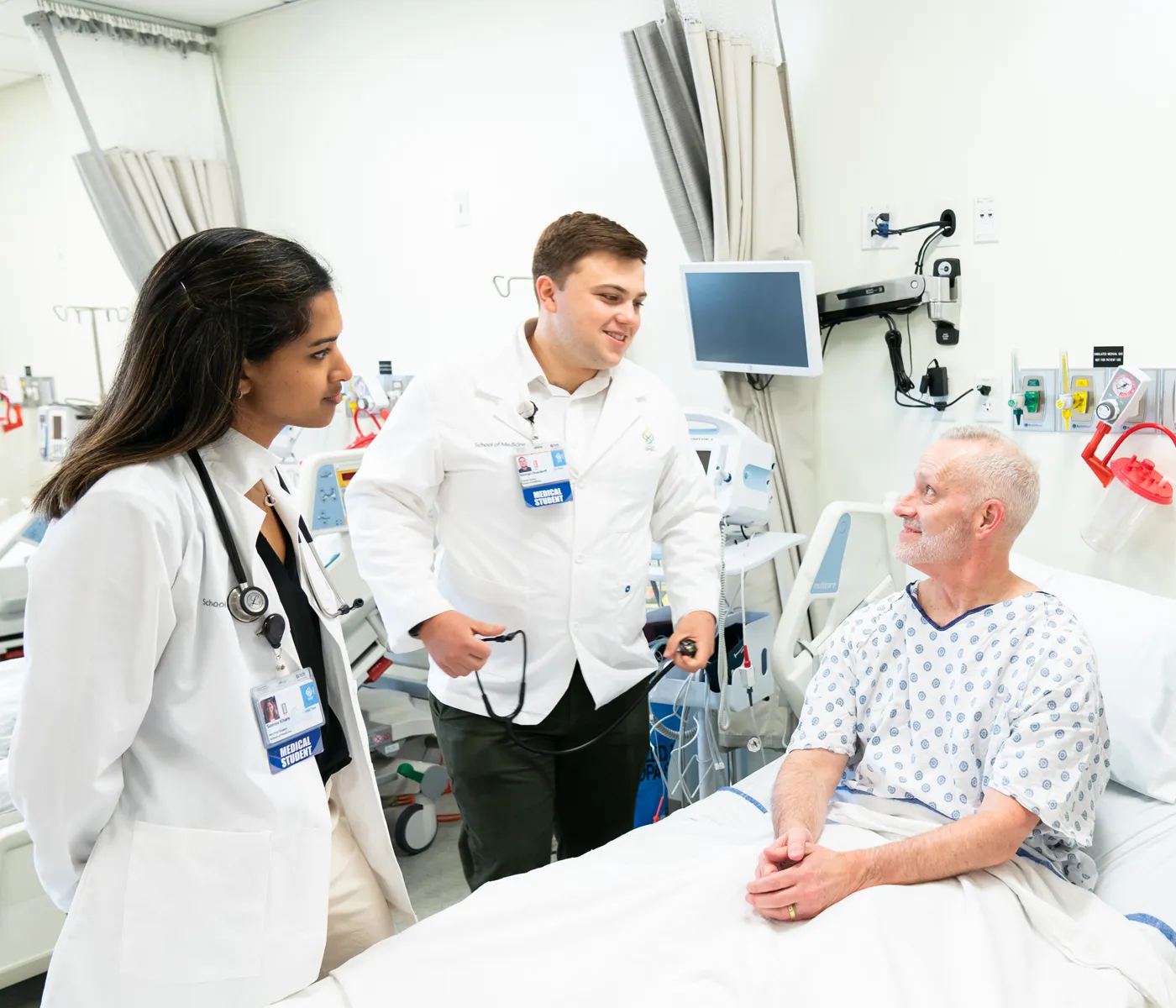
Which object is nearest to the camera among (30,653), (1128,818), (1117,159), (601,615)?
(30,653)

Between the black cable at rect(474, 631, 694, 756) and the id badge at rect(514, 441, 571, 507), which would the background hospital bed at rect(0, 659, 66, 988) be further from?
the id badge at rect(514, 441, 571, 507)

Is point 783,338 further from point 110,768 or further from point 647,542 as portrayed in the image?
point 110,768

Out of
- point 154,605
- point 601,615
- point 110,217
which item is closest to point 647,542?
point 601,615

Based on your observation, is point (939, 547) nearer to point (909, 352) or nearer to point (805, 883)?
point (805, 883)

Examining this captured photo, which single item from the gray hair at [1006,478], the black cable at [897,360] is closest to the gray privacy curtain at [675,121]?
the black cable at [897,360]

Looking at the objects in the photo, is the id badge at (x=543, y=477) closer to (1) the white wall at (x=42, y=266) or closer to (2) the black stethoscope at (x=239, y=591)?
(2) the black stethoscope at (x=239, y=591)

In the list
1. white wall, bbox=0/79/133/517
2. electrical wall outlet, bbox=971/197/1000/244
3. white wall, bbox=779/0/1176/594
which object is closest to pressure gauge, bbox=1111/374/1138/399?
white wall, bbox=779/0/1176/594

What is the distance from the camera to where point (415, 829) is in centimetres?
297

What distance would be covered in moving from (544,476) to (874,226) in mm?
1517

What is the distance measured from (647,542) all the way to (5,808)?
150 centimetres

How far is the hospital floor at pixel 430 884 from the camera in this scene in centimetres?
241

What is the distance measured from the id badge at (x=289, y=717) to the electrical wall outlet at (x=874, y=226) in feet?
7.19

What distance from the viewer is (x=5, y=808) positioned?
2195mm

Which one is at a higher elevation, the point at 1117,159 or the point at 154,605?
the point at 1117,159
